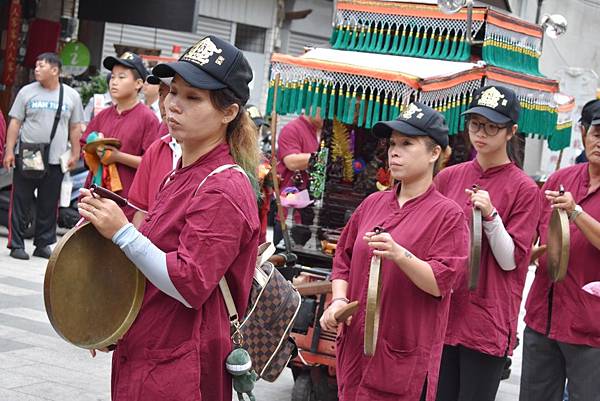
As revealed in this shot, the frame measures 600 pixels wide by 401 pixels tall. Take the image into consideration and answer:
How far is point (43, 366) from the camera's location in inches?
271

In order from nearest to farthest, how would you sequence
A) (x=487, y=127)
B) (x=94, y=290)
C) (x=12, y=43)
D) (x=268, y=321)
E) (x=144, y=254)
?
(x=144, y=254), (x=94, y=290), (x=268, y=321), (x=487, y=127), (x=12, y=43)

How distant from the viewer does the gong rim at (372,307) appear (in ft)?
13.1

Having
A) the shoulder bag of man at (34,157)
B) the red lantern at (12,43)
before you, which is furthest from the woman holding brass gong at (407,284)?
the red lantern at (12,43)

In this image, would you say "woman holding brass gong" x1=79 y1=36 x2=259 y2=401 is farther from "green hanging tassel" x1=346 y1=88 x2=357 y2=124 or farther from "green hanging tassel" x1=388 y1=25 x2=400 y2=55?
"green hanging tassel" x1=388 y1=25 x2=400 y2=55

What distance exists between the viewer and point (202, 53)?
3367mm

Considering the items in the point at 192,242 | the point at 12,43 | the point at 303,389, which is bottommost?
the point at 303,389

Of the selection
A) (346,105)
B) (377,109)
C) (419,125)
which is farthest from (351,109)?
(419,125)

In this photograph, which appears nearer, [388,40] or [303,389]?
[303,389]

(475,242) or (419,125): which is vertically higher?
(419,125)

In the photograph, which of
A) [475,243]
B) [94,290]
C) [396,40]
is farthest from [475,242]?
[396,40]

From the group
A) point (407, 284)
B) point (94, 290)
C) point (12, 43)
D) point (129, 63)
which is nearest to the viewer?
point (94, 290)

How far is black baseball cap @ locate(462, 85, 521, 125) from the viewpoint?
5309mm

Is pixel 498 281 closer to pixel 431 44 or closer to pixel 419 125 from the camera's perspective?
pixel 419 125

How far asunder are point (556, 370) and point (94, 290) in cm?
301
